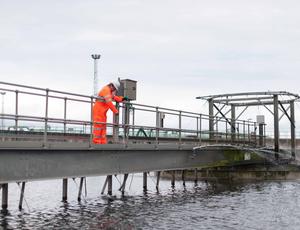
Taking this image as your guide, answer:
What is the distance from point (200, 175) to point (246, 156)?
441 cm

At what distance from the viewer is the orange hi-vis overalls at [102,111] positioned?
16.2 metres

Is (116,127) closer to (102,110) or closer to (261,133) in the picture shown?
(102,110)

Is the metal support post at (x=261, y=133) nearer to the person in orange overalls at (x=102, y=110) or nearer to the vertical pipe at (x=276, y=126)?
the vertical pipe at (x=276, y=126)

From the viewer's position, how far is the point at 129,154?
17156 millimetres

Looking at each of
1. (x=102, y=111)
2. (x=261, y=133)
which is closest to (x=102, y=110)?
(x=102, y=111)

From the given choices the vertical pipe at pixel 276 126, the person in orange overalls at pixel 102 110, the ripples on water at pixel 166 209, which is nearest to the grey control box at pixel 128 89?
the person in orange overalls at pixel 102 110

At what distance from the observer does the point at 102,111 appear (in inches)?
648

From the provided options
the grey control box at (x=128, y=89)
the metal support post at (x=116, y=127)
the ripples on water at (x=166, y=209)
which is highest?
the grey control box at (x=128, y=89)

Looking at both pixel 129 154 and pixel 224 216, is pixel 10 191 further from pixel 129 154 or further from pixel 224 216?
pixel 224 216

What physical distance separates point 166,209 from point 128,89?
5342 mm

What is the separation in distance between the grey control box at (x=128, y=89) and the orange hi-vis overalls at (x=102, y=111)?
3.26 meters

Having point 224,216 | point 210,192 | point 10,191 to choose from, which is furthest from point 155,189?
point 224,216

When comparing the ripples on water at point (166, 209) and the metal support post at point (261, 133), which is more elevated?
the metal support post at point (261, 133)

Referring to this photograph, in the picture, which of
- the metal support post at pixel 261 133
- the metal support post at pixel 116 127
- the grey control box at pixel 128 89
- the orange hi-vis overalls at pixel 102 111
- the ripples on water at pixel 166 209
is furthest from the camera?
the metal support post at pixel 261 133
